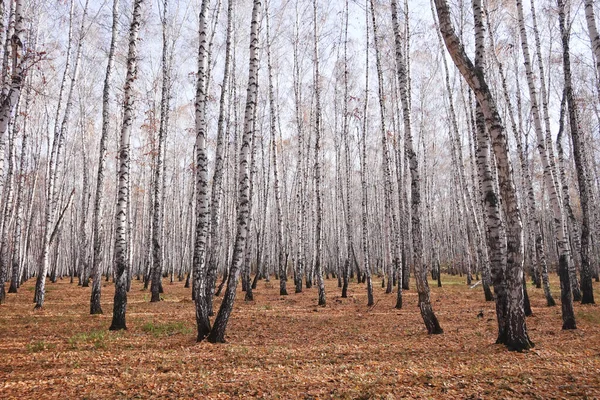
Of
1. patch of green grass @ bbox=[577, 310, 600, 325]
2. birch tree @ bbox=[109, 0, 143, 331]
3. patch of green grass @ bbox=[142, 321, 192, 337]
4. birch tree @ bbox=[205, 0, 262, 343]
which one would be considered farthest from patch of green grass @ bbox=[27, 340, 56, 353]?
patch of green grass @ bbox=[577, 310, 600, 325]

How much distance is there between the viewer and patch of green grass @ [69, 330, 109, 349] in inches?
268

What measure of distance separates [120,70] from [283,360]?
838 inches

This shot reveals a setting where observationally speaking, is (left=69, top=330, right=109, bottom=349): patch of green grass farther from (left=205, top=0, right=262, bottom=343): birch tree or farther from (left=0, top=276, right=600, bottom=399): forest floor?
(left=205, top=0, right=262, bottom=343): birch tree

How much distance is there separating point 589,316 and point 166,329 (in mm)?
11714

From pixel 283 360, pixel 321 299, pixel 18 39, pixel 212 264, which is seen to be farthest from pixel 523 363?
pixel 18 39

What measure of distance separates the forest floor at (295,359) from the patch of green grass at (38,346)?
2cm

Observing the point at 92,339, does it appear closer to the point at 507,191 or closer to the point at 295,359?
the point at 295,359

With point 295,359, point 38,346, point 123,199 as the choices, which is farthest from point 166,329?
point 295,359

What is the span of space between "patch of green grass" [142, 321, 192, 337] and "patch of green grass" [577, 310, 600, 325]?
1060cm

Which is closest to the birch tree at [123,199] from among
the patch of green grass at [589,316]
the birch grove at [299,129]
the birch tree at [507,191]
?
the birch grove at [299,129]

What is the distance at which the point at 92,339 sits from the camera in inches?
289

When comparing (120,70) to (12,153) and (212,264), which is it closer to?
(12,153)

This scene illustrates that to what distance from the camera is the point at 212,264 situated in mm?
9477

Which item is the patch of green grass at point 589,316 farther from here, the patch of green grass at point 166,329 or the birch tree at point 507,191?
the patch of green grass at point 166,329
